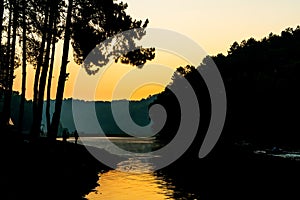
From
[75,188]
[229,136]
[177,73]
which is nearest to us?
[75,188]

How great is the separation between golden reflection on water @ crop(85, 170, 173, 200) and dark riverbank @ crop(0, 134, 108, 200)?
0.89 m

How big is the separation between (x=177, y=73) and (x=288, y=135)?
59790mm

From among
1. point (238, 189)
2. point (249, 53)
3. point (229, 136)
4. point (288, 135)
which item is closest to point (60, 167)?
point (238, 189)

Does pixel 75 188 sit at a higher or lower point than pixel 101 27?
lower

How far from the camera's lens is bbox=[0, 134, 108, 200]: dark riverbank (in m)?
19.1

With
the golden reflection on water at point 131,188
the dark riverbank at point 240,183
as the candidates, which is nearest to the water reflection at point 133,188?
the golden reflection on water at point 131,188

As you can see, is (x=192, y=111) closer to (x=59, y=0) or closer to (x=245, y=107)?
(x=245, y=107)

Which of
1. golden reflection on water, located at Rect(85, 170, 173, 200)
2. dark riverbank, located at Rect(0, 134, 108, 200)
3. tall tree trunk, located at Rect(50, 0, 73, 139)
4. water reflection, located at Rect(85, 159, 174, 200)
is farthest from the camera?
tall tree trunk, located at Rect(50, 0, 73, 139)

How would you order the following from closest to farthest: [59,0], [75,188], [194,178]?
1. [75,188]
2. [59,0]
3. [194,178]

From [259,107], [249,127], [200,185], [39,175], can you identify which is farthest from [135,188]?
[259,107]

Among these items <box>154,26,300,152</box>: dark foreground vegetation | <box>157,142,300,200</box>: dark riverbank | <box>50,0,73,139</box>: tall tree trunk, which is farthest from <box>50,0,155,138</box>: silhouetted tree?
<box>154,26,300,152</box>: dark foreground vegetation

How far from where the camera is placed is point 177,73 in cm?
16162

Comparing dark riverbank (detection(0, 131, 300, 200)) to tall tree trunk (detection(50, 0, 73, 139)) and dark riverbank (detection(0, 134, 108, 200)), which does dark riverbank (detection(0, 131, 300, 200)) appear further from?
tall tree trunk (detection(50, 0, 73, 139))

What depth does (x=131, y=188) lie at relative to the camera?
31.8m
